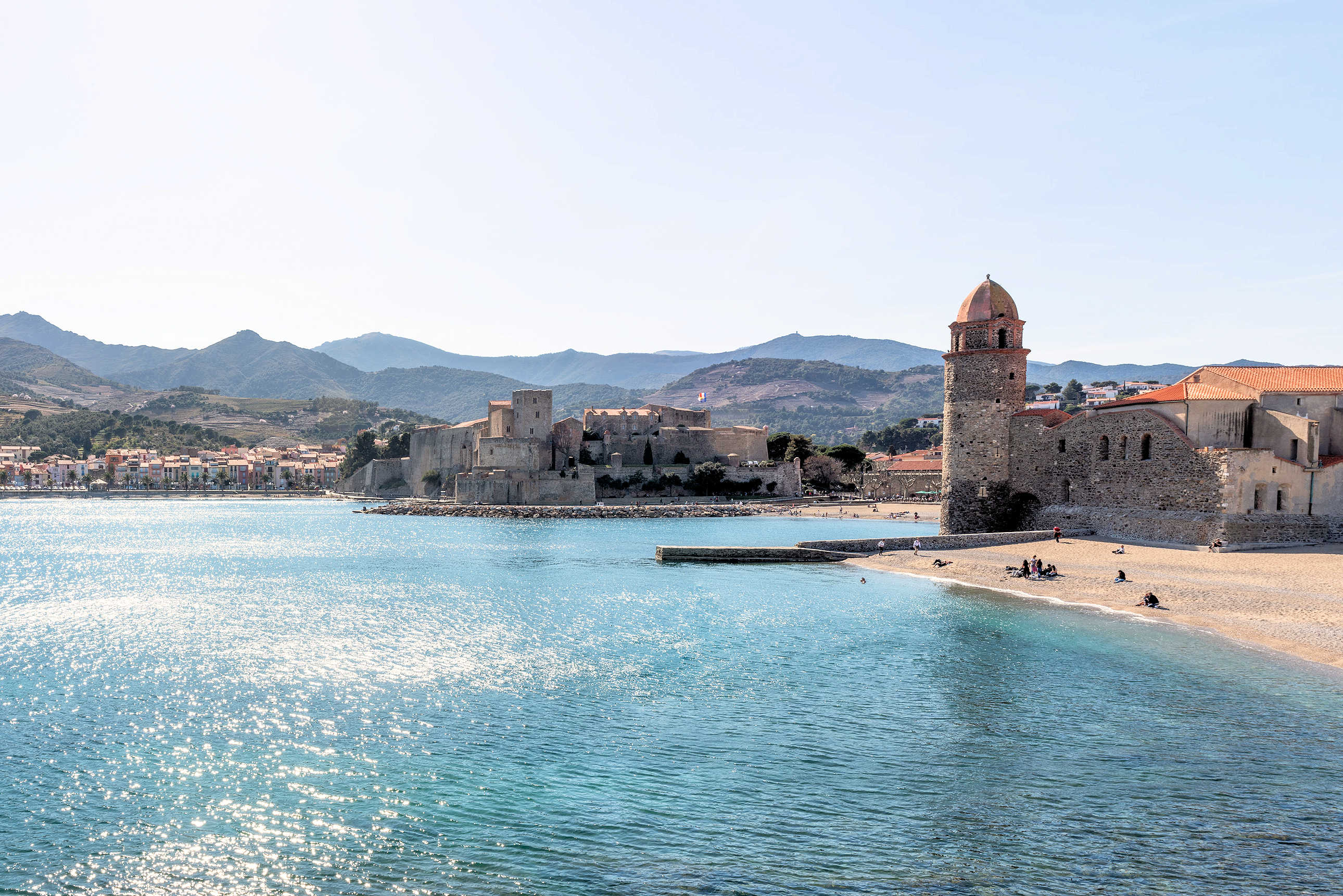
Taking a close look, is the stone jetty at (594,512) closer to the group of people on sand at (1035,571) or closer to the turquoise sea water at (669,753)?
the group of people on sand at (1035,571)

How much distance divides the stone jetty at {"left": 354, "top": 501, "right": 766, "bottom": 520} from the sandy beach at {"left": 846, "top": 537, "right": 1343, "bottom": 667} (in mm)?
34697

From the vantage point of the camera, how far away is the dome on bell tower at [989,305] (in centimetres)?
2906

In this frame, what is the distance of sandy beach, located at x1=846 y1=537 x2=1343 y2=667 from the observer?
16844 millimetres

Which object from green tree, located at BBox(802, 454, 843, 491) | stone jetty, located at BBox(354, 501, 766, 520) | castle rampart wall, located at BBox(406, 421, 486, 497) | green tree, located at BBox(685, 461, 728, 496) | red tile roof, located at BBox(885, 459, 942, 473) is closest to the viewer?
stone jetty, located at BBox(354, 501, 766, 520)

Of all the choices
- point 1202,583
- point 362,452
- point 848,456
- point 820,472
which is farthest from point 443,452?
point 1202,583

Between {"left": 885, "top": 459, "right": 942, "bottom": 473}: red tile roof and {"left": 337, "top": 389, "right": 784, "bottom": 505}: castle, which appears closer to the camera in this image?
{"left": 337, "top": 389, "right": 784, "bottom": 505}: castle

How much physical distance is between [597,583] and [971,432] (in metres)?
13.4

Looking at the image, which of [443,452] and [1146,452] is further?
[443,452]

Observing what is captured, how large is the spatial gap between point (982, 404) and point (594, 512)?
37.2 metres

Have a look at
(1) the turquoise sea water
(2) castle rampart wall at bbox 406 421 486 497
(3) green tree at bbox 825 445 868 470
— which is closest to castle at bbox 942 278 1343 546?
(1) the turquoise sea water

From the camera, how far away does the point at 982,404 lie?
2966cm

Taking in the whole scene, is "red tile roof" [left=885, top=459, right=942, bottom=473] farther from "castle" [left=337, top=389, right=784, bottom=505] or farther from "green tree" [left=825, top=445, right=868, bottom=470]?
"castle" [left=337, top=389, right=784, bottom=505]

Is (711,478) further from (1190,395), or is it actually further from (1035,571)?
(1035,571)

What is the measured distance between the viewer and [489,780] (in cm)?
1037
